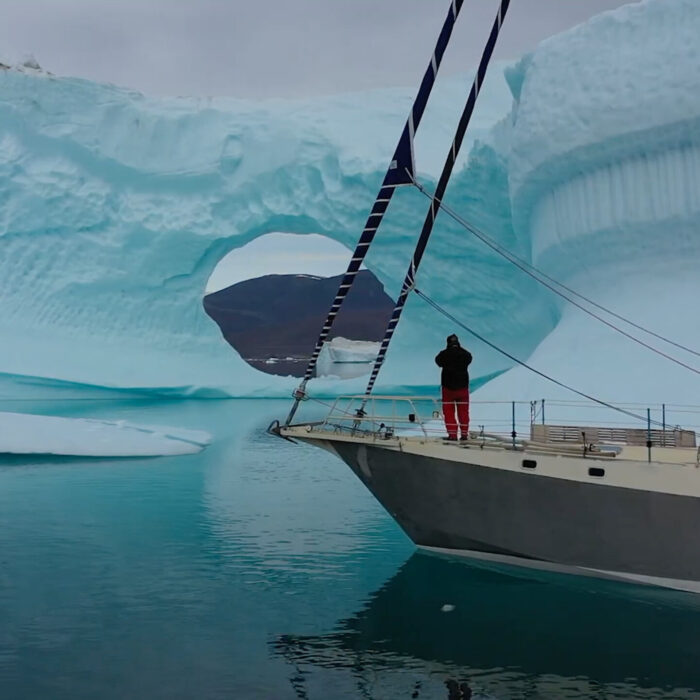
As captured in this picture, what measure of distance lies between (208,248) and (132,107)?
4352mm

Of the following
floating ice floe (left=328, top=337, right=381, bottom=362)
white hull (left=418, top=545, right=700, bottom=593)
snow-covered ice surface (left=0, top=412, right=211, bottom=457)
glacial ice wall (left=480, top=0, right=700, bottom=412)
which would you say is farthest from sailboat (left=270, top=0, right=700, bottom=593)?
floating ice floe (left=328, top=337, right=381, bottom=362)

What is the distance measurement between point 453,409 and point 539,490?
1.10m

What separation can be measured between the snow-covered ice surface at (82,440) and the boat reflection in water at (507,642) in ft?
27.6

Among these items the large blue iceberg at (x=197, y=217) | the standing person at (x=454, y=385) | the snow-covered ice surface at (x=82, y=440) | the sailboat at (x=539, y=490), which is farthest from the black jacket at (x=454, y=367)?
the large blue iceberg at (x=197, y=217)

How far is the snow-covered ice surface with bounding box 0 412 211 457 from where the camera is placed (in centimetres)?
1362

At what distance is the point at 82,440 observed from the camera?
14.1 metres

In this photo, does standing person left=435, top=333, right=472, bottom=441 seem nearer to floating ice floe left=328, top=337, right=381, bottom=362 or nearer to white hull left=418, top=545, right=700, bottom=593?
white hull left=418, top=545, right=700, bottom=593

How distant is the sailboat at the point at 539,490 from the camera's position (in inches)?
235

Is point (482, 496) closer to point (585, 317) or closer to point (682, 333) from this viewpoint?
point (682, 333)

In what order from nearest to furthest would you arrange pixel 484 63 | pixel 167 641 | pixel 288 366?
pixel 167 641
pixel 484 63
pixel 288 366

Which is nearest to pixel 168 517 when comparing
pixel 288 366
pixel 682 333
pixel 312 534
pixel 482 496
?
pixel 312 534

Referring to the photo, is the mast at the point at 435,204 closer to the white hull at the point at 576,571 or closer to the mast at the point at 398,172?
the mast at the point at 398,172

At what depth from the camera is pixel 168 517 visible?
352 inches

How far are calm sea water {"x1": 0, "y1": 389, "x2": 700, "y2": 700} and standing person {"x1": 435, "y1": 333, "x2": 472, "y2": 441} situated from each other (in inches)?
42.6
